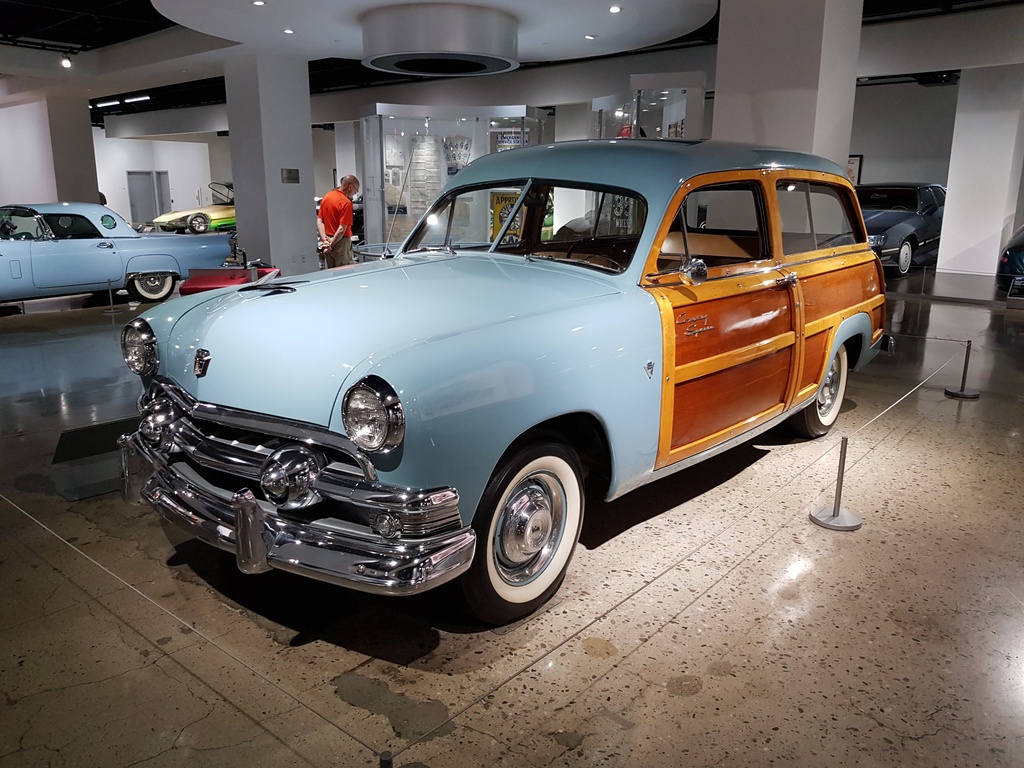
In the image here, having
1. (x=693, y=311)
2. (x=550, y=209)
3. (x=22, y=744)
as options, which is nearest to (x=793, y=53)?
(x=550, y=209)

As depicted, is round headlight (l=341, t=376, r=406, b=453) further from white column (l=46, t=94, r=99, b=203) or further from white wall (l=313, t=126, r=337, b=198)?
white wall (l=313, t=126, r=337, b=198)

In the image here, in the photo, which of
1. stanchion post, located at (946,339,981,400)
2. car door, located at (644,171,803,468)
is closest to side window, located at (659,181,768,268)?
car door, located at (644,171,803,468)

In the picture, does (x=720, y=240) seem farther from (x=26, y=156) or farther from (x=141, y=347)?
(x=26, y=156)

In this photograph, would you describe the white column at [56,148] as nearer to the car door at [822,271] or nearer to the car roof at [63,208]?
the car roof at [63,208]

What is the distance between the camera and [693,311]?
3.58 metres

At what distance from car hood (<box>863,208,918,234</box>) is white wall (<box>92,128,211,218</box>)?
73.9ft

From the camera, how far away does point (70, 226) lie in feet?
33.4

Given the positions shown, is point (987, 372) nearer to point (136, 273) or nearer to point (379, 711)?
point (379, 711)

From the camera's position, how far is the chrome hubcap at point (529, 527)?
2930 millimetres

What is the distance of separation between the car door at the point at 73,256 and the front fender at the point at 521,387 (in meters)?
9.12

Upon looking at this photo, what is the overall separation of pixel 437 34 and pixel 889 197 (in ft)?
29.7

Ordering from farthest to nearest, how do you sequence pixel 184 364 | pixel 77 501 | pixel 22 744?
pixel 77 501 → pixel 184 364 → pixel 22 744

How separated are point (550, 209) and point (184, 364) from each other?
7.02 feet

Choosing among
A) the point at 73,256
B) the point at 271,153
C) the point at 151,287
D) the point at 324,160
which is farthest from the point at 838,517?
the point at 324,160
